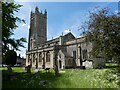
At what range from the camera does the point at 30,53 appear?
74.0m

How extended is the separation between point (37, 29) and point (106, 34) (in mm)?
70080

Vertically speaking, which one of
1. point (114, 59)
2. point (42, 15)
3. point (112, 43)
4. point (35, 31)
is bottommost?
point (114, 59)

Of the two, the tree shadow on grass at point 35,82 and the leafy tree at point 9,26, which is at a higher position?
the leafy tree at point 9,26

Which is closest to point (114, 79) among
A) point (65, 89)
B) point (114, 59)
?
point (114, 59)

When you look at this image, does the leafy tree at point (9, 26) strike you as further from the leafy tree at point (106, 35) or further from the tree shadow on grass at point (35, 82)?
Answer: the leafy tree at point (106, 35)

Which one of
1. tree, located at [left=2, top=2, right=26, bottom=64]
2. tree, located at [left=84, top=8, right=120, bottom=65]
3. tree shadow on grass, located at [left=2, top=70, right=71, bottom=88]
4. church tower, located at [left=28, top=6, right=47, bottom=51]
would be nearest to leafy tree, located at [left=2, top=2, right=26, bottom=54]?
tree, located at [left=2, top=2, right=26, bottom=64]

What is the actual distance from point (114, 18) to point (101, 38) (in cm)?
219

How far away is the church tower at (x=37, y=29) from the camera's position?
282 ft

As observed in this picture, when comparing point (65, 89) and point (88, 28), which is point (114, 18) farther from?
point (65, 89)

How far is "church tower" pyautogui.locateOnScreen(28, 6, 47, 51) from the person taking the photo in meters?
86.0

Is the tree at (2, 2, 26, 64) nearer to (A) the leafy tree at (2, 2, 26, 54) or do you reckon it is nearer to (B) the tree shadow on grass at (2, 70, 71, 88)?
(A) the leafy tree at (2, 2, 26, 54)

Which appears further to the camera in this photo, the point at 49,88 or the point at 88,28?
the point at 88,28

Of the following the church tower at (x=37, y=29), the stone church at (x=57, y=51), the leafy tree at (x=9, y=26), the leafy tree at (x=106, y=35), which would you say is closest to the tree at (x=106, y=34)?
the leafy tree at (x=106, y=35)

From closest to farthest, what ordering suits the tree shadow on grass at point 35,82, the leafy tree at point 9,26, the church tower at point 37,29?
the tree shadow on grass at point 35,82 → the leafy tree at point 9,26 → the church tower at point 37,29
